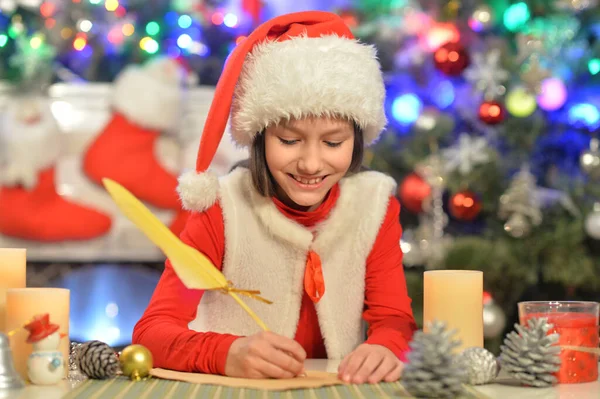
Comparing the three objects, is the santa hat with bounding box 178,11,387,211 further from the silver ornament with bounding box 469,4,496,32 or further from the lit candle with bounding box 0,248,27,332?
the silver ornament with bounding box 469,4,496,32

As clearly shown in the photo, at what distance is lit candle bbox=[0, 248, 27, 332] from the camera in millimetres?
1212

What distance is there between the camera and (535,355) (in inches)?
44.2

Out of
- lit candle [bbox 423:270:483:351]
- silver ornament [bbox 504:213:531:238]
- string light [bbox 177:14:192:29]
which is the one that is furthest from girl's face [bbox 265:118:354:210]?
string light [bbox 177:14:192:29]

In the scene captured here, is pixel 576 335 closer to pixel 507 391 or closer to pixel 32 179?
pixel 507 391

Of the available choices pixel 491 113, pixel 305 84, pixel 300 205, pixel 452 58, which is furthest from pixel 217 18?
pixel 305 84

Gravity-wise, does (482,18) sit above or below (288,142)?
above

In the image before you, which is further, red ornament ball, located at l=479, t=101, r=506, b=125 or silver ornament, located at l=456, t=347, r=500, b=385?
red ornament ball, located at l=479, t=101, r=506, b=125

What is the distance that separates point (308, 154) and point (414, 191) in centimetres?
168

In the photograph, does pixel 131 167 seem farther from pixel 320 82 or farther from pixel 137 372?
pixel 137 372

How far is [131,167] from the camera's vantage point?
11.7ft

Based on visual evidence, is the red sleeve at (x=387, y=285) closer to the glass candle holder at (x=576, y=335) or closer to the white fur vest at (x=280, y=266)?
the white fur vest at (x=280, y=266)

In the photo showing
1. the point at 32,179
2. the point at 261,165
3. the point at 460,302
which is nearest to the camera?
the point at 460,302

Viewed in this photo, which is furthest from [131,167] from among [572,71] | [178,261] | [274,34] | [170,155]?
[178,261]

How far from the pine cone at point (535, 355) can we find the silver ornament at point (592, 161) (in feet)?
6.03
